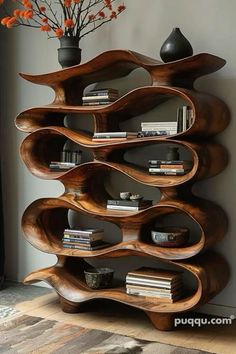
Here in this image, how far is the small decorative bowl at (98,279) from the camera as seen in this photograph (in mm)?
2713

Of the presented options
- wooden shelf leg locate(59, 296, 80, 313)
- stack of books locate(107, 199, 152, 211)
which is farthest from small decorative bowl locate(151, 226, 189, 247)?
wooden shelf leg locate(59, 296, 80, 313)

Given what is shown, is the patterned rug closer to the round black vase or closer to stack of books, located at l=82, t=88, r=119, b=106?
stack of books, located at l=82, t=88, r=119, b=106

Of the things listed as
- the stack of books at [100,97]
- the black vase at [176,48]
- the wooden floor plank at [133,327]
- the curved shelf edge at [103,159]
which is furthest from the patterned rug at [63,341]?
the black vase at [176,48]

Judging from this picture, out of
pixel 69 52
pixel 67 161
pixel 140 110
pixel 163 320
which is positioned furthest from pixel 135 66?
pixel 163 320

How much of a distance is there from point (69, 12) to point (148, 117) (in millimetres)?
739

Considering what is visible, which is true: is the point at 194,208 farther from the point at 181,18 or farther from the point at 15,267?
the point at 15,267

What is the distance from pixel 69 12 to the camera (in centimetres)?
288

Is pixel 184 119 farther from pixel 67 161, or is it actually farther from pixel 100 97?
pixel 67 161

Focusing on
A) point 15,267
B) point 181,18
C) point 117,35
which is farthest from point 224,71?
point 15,267

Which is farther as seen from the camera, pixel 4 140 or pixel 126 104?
pixel 4 140

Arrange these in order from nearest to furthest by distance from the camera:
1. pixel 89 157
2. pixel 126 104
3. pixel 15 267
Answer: pixel 126 104 → pixel 89 157 → pixel 15 267

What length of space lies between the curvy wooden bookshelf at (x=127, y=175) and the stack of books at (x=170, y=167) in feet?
0.10

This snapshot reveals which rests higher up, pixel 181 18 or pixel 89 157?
pixel 181 18

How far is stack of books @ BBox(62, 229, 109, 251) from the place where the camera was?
2754 millimetres
